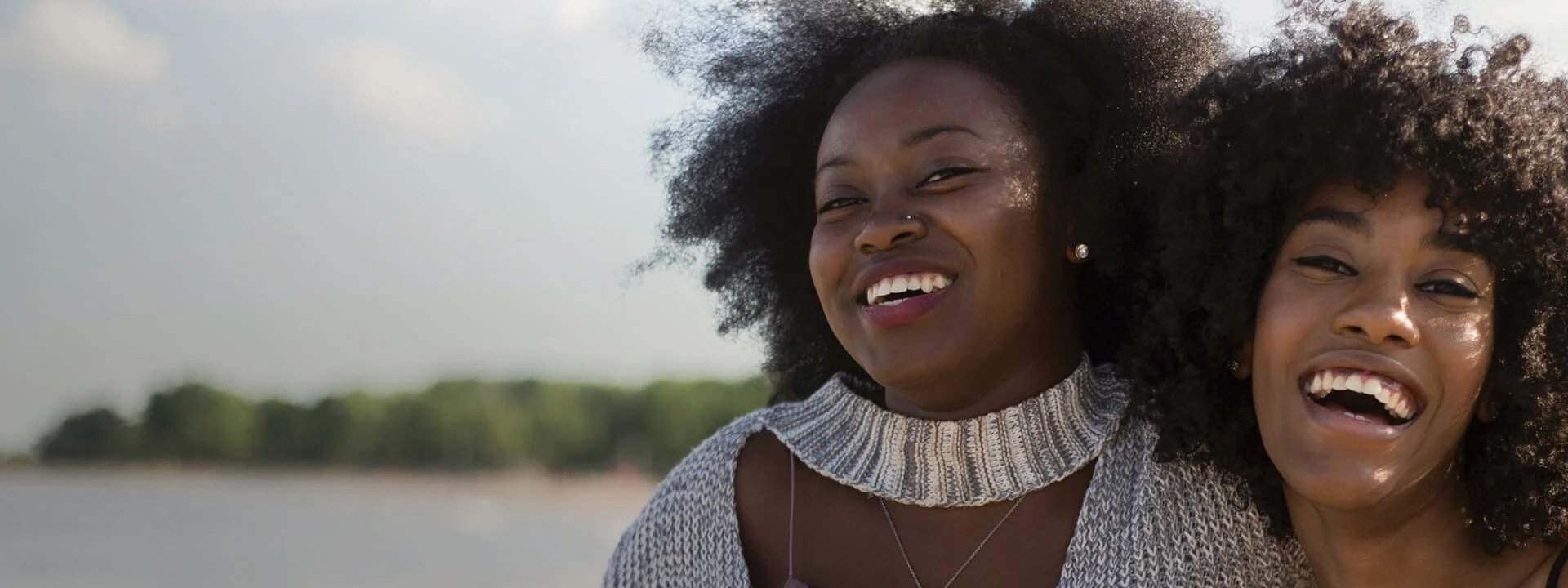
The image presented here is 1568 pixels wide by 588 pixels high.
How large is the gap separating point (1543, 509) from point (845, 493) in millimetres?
1294

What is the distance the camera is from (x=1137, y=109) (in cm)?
349

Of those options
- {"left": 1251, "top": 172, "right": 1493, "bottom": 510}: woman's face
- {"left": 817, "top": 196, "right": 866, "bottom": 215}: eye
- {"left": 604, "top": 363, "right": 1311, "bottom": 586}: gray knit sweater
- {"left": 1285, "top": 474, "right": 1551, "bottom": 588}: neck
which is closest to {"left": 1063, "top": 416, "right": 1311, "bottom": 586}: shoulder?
{"left": 604, "top": 363, "right": 1311, "bottom": 586}: gray knit sweater

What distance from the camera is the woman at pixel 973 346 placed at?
10.7 feet

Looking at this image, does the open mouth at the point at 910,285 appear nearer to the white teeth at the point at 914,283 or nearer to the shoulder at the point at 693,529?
the white teeth at the point at 914,283

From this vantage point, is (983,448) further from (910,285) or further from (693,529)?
(693,529)

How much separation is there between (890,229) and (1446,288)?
992 millimetres

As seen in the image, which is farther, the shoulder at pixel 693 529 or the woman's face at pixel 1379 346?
the shoulder at pixel 693 529

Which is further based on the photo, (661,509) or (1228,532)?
(661,509)

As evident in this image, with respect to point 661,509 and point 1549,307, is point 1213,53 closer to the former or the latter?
point 1549,307

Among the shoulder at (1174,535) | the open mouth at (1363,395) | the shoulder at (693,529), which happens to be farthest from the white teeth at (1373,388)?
the shoulder at (693,529)

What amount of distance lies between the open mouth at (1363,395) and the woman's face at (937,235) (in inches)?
25.2

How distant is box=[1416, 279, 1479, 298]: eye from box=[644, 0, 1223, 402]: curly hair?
0.64 m

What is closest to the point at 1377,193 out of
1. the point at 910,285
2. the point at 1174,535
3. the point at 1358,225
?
the point at 1358,225

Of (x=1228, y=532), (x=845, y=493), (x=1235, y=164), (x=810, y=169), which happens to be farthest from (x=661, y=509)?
(x=1235, y=164)
